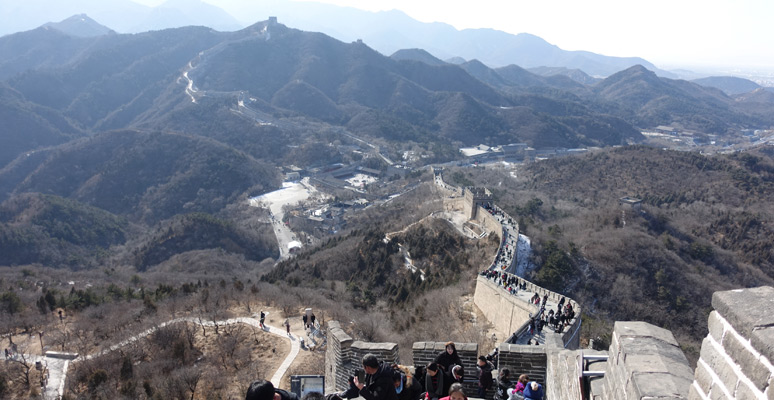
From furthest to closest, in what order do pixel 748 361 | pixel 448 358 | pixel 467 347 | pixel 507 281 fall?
pixel 507 281
pixel 467 347
pixel 448 358
pixel 748 361

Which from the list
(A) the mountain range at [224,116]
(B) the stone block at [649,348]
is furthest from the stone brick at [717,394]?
(A) the mountain range at [224,116]

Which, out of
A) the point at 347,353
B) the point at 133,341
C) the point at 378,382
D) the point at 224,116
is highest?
the point at 378,382

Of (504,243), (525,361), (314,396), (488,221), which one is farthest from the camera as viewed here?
(488,221)

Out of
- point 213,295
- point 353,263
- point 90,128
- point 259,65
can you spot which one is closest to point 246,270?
point 353,263

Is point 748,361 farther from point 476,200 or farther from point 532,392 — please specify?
point 476,200

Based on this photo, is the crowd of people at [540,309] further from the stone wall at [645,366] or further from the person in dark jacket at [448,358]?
the stone wall at [645,366]

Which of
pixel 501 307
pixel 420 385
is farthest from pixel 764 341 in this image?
pixel 501 307

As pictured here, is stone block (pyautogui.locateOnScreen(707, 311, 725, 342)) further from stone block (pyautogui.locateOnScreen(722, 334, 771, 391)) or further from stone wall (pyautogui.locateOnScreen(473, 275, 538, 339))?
stone wall (pyautogui.locateOnScreen(473, 275, 538, 339))
